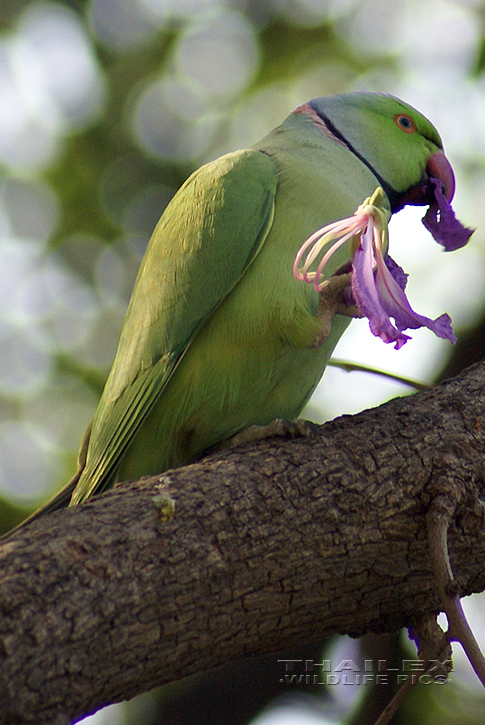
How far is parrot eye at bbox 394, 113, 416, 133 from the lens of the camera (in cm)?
337

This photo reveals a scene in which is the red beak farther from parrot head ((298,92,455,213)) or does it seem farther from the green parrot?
the green parrot

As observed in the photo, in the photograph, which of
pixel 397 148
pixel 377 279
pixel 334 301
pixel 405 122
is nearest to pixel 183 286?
pixel 334 301

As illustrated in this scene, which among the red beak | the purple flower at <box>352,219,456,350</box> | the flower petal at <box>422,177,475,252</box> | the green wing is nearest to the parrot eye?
the red beak

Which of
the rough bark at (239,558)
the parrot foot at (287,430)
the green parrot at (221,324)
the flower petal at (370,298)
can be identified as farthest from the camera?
the green parrot at (221,324)

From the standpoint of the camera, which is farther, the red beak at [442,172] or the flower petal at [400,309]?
the red beak at [442,172]

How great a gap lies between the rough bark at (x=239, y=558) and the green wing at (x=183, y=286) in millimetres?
547

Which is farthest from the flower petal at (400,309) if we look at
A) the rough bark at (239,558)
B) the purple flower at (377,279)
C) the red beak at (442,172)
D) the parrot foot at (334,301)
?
the red beak at (442,172)

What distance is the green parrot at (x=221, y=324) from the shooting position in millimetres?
2523

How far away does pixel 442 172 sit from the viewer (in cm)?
338

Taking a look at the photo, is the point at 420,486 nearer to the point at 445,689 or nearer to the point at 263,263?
the point at 263,263

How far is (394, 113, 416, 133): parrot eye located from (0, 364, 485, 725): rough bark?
158cm

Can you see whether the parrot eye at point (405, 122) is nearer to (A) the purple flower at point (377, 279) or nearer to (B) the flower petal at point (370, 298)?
(A) the purple flower at point (377, 279)

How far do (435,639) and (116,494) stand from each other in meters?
0.97

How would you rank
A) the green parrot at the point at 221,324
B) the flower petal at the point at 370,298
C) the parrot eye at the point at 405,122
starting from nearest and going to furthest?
the flower petal at the point at 370,298 < the green parrot at the point at 221,324 < the parrot eye at the point at 405,122
